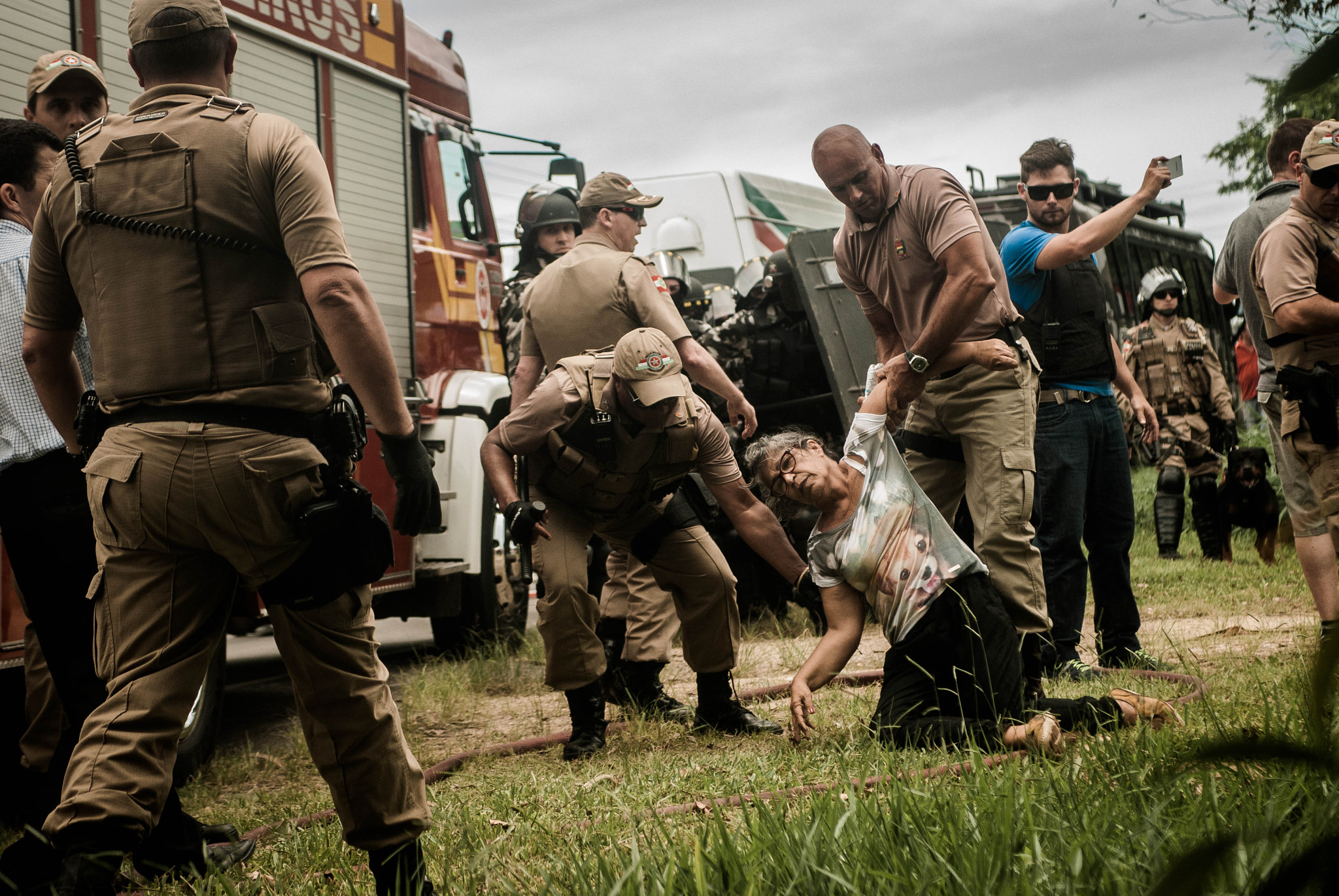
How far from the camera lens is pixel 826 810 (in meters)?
2.24

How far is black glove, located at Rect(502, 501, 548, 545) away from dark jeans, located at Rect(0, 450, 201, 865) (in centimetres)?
130

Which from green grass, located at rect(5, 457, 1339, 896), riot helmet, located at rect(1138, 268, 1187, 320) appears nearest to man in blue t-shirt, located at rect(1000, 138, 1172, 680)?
green grass, located at rect(5, 457, 1339, 896)

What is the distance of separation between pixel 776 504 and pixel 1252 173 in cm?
308

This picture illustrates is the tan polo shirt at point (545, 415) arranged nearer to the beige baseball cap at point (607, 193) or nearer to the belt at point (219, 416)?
the beige baseball cap at point (607, 193)

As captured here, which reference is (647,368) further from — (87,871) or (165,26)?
(87,871)

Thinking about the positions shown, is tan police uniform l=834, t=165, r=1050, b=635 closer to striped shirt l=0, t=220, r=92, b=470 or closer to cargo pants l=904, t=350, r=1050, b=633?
cargo pants l=904, t=350, r=1050, b=633

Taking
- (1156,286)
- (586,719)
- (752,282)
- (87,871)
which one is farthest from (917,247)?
(1156,286)

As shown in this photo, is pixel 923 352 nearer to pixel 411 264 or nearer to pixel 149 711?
pixel 149 711

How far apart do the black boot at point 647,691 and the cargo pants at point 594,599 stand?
1.06ft

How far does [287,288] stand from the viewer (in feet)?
8.07

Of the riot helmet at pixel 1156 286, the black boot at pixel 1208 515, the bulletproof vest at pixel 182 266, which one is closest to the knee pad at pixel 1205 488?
the black boot at pixel 1208 515

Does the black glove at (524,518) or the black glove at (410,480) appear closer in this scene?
the black glove at (410,480)

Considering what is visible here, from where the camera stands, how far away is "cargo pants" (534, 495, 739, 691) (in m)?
4.12

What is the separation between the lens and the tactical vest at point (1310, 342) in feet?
12.6
